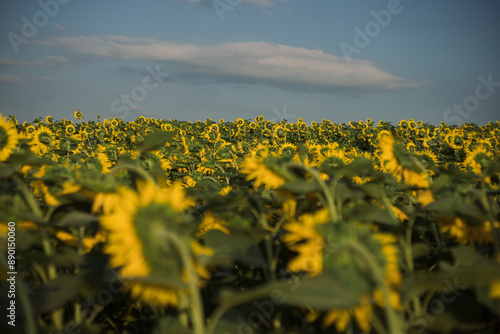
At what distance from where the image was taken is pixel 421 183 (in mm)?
2121

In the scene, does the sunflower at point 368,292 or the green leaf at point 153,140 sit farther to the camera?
the green leaf at point 153,140

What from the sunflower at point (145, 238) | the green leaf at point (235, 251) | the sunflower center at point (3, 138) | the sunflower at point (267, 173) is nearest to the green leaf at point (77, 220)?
the sunflower at point (145, 238)

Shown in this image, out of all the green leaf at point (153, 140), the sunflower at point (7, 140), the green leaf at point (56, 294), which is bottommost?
the green leaf at point (56, 294)

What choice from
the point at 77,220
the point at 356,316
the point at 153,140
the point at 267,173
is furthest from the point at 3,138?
the point at 356,316

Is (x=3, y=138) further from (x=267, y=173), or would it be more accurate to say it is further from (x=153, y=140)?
(x=267, y=173)

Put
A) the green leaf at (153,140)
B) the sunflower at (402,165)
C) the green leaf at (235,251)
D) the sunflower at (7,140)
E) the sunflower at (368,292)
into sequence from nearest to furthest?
the sunflower at (368,292) → the green leaf at (235,251) → the green leaf at (153,140) → the sunflower at (7,140) → the sunflower at (402,165)

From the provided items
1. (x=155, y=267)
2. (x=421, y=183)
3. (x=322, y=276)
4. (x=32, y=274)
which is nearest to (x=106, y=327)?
(x=32, y=274)

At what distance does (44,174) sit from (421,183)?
1848mm

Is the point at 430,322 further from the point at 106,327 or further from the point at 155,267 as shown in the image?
the point at 106,327

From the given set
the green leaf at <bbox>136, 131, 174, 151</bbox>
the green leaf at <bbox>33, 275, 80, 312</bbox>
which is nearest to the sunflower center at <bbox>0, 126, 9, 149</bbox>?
the green leaf at <bbox>136, 131, 174, 151</bbox>

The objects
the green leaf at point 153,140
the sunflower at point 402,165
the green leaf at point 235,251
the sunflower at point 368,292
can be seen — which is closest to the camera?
the sunflower at point 368,292

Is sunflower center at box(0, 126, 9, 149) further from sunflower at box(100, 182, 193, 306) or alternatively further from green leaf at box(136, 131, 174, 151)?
sunflower at box(100, 182, 193, 306)

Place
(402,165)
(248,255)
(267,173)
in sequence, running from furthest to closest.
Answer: (402,165) → (267,173) → (248,255)

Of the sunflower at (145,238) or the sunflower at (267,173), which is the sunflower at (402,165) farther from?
the sunflower at (145,238)
